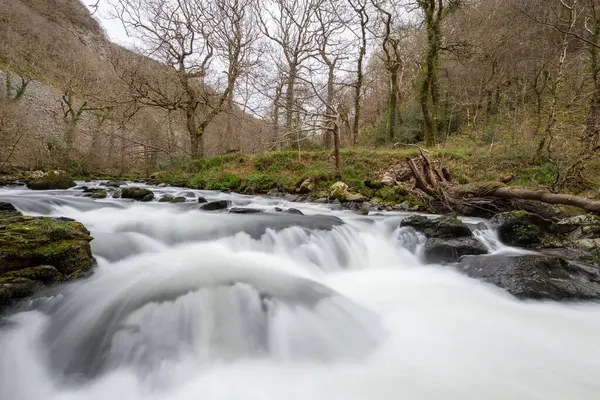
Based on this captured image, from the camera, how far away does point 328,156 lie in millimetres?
13750

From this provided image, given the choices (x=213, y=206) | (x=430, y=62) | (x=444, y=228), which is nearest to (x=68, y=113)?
(x=213, y=206)

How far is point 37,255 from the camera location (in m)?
3.03

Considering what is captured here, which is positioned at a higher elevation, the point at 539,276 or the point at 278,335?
the point at 539,276

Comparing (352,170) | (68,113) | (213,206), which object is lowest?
(213,206)

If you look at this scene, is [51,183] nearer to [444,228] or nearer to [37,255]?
[37,255]

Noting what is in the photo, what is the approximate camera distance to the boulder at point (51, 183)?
34.1 feet

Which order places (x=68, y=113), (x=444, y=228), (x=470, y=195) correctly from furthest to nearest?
(x=68, y=113)
(x=470, y=195)
(x=444, y=228)

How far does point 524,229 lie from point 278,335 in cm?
522

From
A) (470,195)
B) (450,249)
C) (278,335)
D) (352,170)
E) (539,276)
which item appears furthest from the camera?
(352,170)

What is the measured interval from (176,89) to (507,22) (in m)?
17.9

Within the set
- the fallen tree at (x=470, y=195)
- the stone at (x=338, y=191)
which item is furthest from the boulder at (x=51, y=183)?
the fallen tree at (x=470, y=195)

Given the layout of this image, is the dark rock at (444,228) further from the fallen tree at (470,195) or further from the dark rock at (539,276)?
the fallen tree at (470,195)

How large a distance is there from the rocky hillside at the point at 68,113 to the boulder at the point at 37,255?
4485 mm

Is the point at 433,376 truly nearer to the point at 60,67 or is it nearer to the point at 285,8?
the point at 285,8
